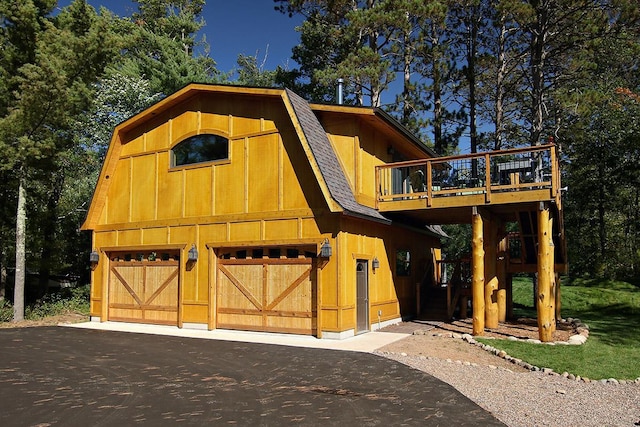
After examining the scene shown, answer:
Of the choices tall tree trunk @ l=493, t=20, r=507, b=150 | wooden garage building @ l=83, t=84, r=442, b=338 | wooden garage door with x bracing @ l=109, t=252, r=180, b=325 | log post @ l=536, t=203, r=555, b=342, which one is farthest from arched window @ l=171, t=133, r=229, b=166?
tall tree trunk @ l=493, t=20, r=507, b=150

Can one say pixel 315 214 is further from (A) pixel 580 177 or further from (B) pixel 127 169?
(A) pixel 580 177

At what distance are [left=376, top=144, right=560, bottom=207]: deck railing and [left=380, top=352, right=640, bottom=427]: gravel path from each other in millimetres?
4896

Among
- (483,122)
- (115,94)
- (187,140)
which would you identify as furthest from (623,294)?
(115,94)

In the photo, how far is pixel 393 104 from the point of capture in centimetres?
2591

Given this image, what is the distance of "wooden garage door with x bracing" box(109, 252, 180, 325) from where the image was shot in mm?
14867

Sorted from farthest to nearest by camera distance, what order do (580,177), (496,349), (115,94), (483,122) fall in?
1. (483,122)
2. (580,177)
3. (115,94)
4. (496,349)

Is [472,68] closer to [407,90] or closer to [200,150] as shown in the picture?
[407,90]

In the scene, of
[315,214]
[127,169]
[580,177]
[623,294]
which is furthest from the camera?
[580,177]

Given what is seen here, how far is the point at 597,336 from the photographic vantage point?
12805 mm

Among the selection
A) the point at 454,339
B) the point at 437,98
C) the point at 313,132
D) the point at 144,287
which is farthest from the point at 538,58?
the point at 144,287

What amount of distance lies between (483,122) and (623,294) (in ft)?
43.4

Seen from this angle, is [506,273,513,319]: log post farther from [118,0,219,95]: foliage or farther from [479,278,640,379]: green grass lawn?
[118,0,219,95]: foliage

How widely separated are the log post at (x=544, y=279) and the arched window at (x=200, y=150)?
8.36 m

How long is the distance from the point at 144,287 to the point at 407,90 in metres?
16.9
